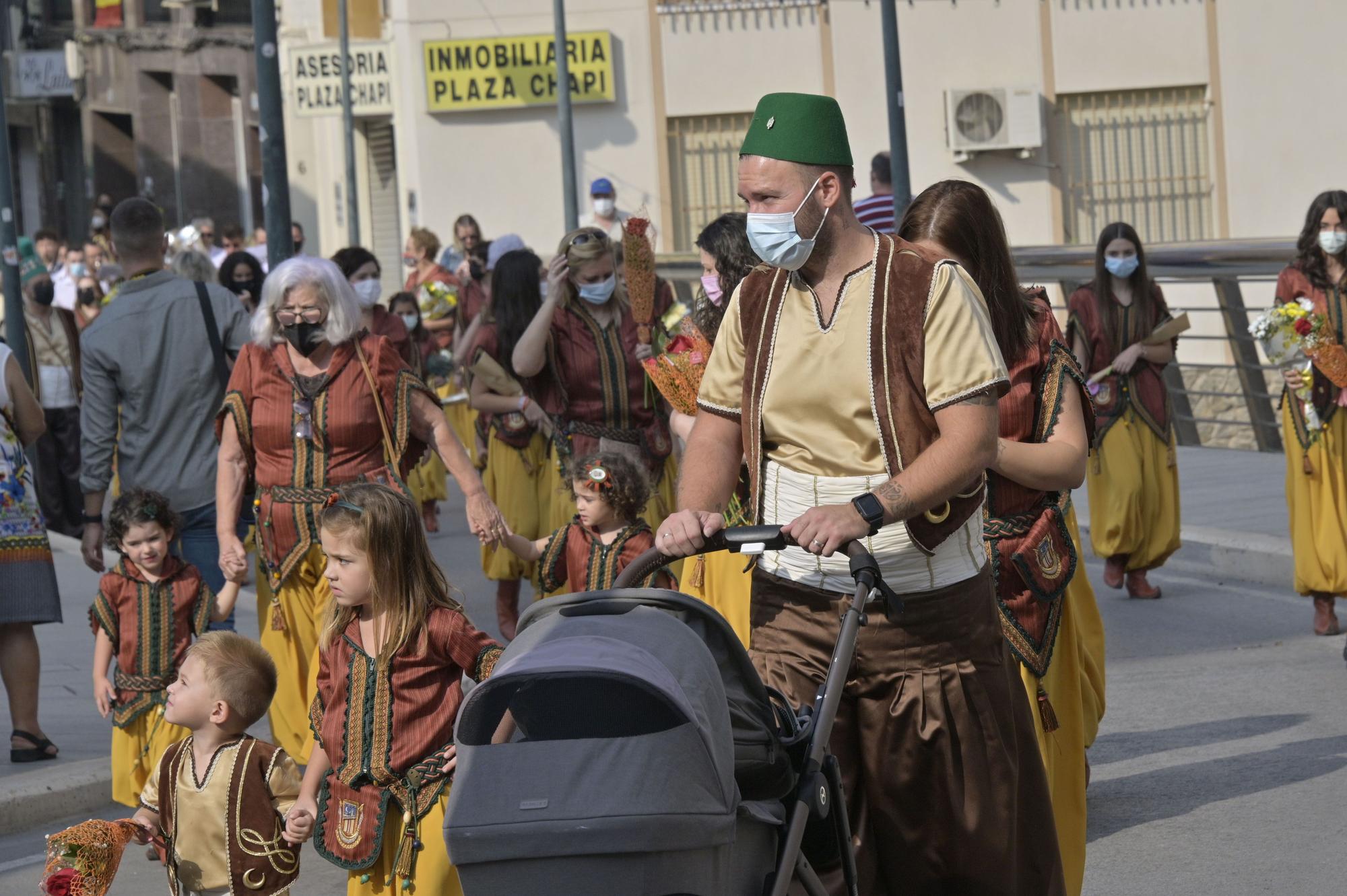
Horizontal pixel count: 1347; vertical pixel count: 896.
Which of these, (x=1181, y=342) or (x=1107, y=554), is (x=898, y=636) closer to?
(x=1107, y=554)

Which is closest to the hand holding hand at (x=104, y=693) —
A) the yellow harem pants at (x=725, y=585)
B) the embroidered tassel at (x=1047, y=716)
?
the yellow harem pants at (x=725, y=585)

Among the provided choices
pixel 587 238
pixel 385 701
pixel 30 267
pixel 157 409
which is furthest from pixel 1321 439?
pixel 30 267

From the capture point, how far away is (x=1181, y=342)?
Answer: 2386 centimetres

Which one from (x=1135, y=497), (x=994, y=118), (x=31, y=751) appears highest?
(x=994, y=118)

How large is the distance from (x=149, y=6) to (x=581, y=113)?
2229cm

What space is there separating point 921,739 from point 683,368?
323 cm

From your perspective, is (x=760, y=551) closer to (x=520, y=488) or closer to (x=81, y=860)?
(x=81, y=860)

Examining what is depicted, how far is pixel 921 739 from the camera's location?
14.4 ft

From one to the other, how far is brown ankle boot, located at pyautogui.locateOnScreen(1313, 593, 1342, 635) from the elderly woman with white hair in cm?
435

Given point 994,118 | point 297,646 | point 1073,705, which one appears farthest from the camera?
point 994,118

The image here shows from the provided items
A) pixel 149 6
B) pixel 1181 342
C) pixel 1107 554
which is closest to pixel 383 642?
pixel 1107 554

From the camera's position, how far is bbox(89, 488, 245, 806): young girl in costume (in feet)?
23.3

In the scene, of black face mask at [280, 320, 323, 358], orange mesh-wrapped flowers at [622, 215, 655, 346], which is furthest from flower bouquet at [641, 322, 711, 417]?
black face mask at [280, 320, 323, 358]

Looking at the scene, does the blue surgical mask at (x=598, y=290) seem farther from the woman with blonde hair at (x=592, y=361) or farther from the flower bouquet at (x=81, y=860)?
the flower bouquet at (x=81, y=860)
